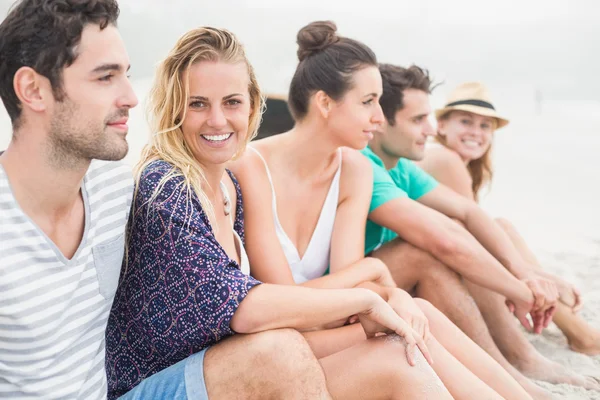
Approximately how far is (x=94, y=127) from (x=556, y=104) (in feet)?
77.5

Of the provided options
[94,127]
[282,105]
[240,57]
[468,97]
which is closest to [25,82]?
[94,127]

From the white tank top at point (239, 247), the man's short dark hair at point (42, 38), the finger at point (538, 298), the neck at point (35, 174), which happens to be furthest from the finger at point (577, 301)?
the man's short dark hair at point (42, 38)

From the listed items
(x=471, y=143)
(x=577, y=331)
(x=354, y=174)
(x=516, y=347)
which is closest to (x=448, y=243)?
(x=354, y=174)

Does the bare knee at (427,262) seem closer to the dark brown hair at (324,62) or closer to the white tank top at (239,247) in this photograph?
the dark brown hair at (324,62)

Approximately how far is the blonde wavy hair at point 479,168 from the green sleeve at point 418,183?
669 mm

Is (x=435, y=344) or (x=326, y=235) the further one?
(x=326, y=235)

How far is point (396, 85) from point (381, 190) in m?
0.74

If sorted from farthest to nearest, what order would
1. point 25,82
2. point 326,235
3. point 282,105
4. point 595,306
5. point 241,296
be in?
1. point 282,105
2. point 595,306
3. point 326,235
4. point 241,296
5. point 25,82

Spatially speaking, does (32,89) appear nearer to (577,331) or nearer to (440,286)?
(440,286)

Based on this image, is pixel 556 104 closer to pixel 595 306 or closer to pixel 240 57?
pixel 595 306

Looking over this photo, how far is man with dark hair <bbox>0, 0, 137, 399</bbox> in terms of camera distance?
166 cm

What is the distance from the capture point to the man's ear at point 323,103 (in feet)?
9.59

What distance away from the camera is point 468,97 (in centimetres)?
430

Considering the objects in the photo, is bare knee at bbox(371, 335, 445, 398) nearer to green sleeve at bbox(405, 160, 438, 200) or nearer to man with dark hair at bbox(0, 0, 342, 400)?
man with dark hair at bbox(0, 0, 342, 400)
